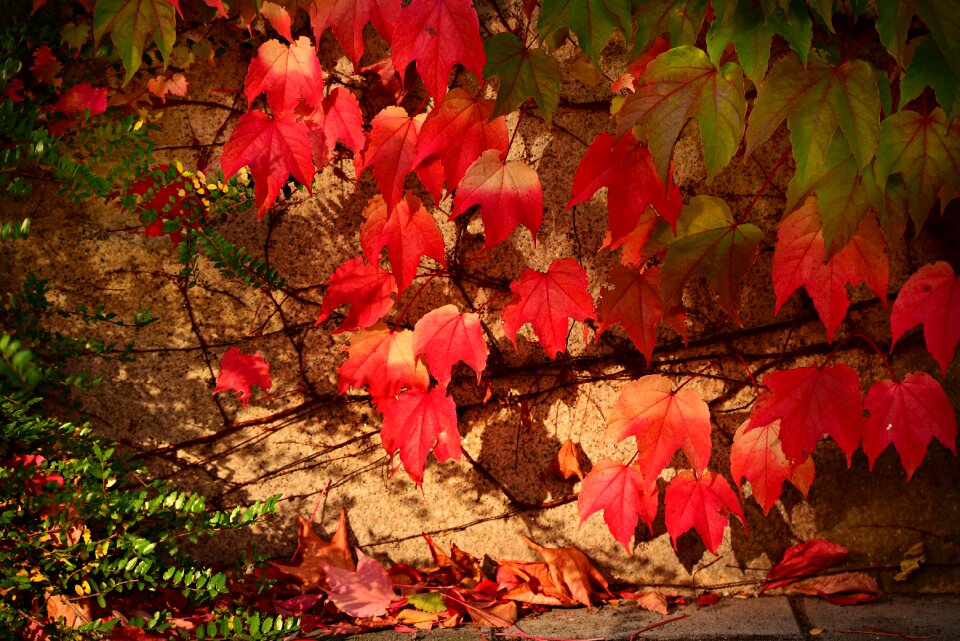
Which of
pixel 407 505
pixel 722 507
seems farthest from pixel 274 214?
pixel 722 507

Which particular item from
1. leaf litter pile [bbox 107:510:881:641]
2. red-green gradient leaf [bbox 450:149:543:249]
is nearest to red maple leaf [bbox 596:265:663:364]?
red-green gradient leaf [bbox 450:149:543:249]

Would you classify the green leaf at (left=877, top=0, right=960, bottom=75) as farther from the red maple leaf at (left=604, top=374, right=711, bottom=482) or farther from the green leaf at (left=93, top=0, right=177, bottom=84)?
the green leaf at (left=93, top=0, right=177, bottom=84)

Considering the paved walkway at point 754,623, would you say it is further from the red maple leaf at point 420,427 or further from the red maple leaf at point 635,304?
the red maple leaf at point 635,304

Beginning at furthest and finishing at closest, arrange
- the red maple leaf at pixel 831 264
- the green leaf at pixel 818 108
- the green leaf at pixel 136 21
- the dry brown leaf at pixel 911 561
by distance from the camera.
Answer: the dry brown leaf at pixel 911 561 < the red maple leaf at pixel 831 264 < the green leaf at pixel 136 21 < the green leaf at pixel 818 108

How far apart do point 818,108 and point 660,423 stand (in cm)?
76

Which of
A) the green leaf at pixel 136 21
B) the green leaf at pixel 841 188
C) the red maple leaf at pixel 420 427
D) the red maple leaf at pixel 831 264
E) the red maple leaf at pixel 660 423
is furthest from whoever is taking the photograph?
the red maple leaf at pixel 420 427

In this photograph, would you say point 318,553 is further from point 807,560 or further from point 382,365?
point 807,560

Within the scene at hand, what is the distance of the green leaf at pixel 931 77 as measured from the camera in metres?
1.21

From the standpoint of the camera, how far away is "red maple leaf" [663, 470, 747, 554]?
1850 mm

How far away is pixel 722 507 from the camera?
1882mm

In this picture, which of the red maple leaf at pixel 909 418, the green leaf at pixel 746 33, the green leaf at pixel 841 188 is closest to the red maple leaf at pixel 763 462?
the red maple leaf at pixel 909 418

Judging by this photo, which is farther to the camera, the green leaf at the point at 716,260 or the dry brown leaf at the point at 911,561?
the dry brown leaf at the point at 911,561

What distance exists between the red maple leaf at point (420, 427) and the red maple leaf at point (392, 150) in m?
0.49

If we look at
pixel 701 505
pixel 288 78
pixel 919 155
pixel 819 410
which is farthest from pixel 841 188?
pixel 288 78
